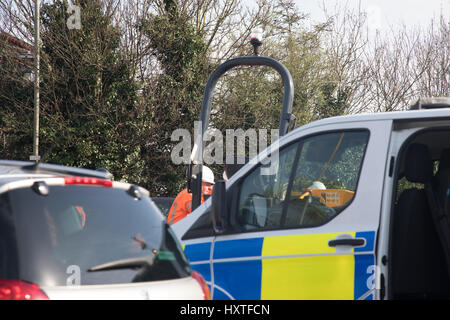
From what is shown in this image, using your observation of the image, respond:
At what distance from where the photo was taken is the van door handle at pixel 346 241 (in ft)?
11.3

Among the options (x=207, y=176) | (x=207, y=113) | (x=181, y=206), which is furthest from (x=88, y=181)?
(x=207, y=176)

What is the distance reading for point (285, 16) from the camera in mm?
26016

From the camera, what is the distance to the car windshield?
2350 mm

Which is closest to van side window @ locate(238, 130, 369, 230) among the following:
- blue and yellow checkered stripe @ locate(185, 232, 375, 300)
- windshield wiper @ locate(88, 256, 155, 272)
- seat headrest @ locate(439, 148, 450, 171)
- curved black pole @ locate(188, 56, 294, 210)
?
blue and yellow checkered stripe @ locate(185, 232, 375, 300)

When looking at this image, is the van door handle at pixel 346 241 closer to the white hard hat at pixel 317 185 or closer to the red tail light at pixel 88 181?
the white hard hat at pixel 317 185

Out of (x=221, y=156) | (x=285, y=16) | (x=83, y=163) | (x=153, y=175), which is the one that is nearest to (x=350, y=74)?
(x=285, y=16)

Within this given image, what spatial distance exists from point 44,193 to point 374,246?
5.79 ft

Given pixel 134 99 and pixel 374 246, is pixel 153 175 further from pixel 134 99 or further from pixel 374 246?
pixel 374 246

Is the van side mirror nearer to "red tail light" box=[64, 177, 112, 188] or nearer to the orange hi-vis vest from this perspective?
"red tail light" box=[64, 177, 112, 188]

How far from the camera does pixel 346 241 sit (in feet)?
11.4

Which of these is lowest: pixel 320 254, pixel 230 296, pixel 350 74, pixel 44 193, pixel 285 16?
pixel 230 296

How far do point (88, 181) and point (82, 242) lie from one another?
1.04ft

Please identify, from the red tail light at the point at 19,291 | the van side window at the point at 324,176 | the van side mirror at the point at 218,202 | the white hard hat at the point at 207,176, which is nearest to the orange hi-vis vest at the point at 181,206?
the white hard hat at the point at 207,176
